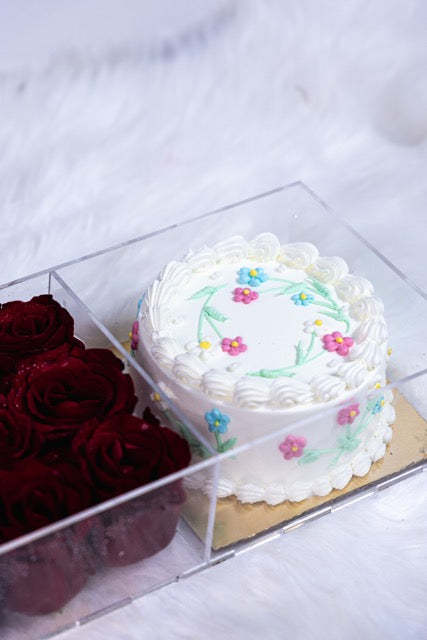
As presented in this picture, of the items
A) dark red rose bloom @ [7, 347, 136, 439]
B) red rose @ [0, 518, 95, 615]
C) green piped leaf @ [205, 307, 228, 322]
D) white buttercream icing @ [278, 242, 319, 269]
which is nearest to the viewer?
red rose @ [0, 518, 95, 615]

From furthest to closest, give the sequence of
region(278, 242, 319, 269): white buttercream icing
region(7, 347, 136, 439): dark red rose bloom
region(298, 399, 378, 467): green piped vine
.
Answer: region(278, 242, 319, 269): white buttercream icing, region(298, 399, 378, 467): green piped vine, region(7, 347, 136, 439): dark red rose bloom

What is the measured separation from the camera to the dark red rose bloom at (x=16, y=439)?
1908 mm

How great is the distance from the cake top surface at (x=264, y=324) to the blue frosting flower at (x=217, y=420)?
25mm

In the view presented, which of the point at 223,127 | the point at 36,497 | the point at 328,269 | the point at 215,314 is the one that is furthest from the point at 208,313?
the point at 223,127

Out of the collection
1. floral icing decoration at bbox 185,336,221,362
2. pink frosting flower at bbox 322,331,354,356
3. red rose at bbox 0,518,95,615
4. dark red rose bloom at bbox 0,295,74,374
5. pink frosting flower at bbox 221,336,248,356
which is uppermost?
pink frosting flower at bbox 322,331,354,356

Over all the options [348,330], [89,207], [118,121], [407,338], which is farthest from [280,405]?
[118,121]

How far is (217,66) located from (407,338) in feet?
2.82

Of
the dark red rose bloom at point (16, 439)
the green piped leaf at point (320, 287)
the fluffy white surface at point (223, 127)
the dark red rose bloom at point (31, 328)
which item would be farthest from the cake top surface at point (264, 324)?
the fluffy white surface at point (223, 127)

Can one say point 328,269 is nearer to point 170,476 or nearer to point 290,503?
point 290,503

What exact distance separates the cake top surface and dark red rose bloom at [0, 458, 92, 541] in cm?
26

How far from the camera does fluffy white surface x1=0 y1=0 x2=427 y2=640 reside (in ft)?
8.66

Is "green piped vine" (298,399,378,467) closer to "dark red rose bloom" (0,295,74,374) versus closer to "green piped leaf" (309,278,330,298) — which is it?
"green piped leaf" (309,278,330,298)

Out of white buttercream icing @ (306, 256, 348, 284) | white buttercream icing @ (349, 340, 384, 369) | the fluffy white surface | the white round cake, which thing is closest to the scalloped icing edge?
the white round cake

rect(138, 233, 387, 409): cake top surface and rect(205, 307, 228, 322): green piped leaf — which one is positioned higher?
rect(138, 233, 387, 409): cake top surface
